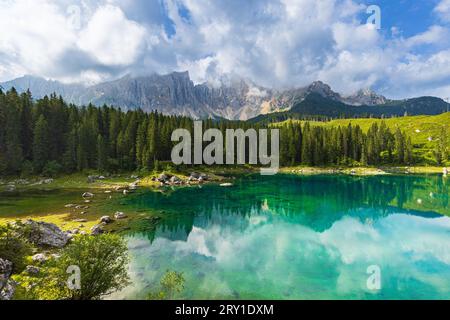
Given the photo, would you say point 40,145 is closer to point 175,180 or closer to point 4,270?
point 175,180

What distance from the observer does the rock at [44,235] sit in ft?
89.0

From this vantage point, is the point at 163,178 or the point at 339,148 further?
the point at 339,148

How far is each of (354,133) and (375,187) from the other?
2993 inches

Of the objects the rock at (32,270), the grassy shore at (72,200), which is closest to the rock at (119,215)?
the grassy shore at (72,200)

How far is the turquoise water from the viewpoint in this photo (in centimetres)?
2306

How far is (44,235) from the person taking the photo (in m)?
28.1

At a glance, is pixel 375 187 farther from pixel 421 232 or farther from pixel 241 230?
pixel 241 230

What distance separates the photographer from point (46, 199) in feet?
180

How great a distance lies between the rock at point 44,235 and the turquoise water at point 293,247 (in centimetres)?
766

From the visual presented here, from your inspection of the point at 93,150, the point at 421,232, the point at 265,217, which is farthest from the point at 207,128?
the point at 421,232

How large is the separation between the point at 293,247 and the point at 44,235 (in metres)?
29.6

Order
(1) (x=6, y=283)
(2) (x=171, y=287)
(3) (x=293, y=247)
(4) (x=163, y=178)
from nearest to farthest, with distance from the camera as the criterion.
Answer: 1. (1) (x=6, y=283)
2. (2) (x=171, y=287)
3. (3) (x=293, y=247)
4. (4) (x=163, y=178)

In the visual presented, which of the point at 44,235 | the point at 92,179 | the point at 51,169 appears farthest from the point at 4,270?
the point at 51,169
